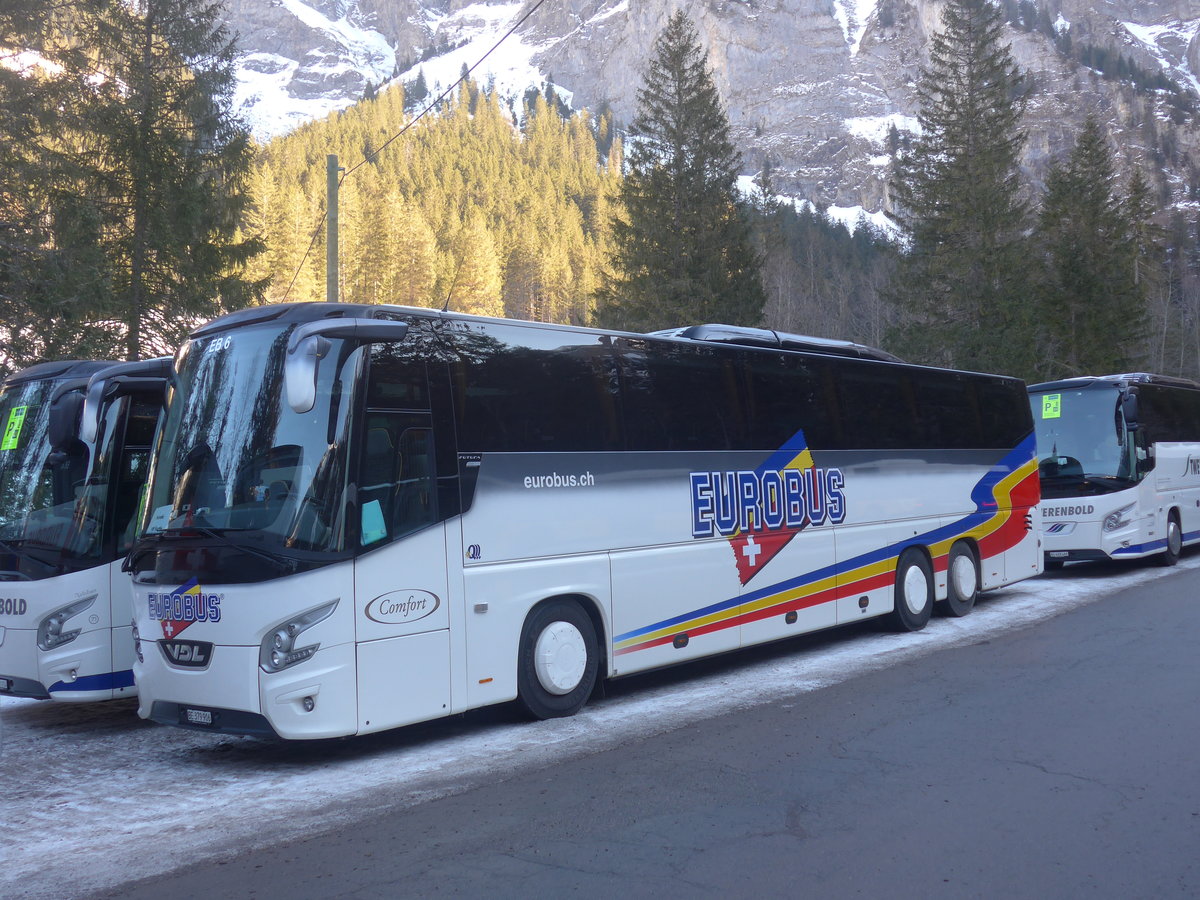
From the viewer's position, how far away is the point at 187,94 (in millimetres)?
24047

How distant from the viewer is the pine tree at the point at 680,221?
33750mm

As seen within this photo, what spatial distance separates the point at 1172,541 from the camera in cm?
1828

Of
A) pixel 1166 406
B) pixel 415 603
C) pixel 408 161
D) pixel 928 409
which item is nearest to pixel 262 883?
pixel 415 603

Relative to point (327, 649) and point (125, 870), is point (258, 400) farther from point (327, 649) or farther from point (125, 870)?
point (125, 870)

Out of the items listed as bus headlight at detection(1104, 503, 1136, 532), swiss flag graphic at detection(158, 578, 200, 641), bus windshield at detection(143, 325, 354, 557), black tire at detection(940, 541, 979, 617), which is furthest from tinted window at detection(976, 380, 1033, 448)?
swiss flag graphic at detection(158, 578, 200, 641)

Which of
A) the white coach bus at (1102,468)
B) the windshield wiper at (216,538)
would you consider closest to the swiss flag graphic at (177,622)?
the windshield wiper at (216,538)

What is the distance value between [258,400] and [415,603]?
5.74 feet

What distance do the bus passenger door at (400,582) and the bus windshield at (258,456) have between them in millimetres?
274

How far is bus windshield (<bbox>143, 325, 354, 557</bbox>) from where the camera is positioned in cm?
690

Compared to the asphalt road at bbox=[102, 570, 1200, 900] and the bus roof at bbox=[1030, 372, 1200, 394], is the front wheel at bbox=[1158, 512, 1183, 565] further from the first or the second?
the asphalt road at bbox=[102, 570, 1200, 900]

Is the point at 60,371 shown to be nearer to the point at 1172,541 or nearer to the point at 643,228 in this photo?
the point at 1172,541

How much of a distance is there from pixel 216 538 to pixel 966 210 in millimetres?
35244

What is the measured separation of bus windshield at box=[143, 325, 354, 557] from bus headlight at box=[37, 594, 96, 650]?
1537 mm

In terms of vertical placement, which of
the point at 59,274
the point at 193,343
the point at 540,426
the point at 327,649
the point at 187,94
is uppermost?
the point at 187,94
